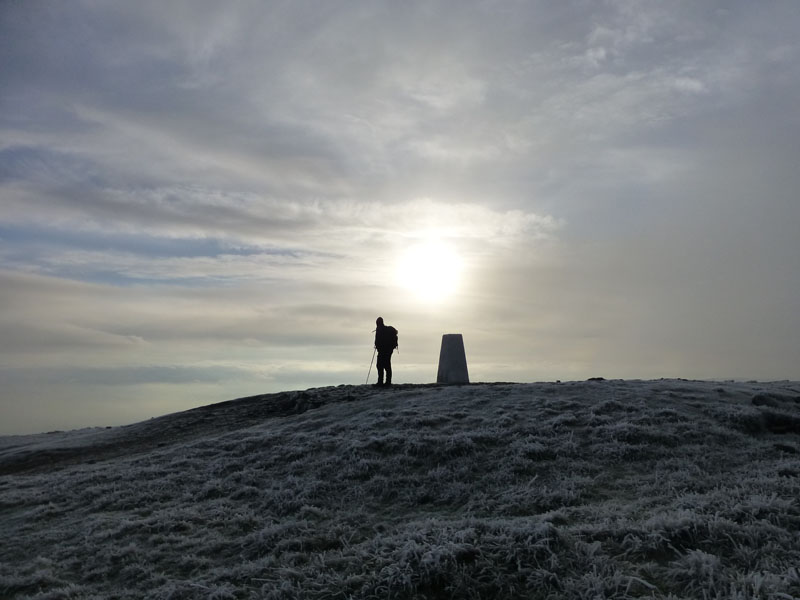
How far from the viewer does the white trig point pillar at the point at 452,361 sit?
27428 millimetres

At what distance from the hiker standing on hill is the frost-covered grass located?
229 inches

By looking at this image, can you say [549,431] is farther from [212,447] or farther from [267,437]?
[212,447]

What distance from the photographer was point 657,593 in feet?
19.9

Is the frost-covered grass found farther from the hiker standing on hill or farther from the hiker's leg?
the hiker's leg

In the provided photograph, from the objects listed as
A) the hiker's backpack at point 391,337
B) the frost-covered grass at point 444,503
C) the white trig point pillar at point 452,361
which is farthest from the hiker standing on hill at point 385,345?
the frost-covered grass at point 444,503

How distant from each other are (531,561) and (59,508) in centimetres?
1265

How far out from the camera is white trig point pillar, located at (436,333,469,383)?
27.4 meters

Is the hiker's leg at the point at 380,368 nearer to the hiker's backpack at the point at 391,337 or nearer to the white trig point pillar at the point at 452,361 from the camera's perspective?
the hiker's backpack at the point at 391,337

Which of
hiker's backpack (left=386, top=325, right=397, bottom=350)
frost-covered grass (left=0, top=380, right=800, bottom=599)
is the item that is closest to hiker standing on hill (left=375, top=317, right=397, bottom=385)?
hiker's backpack (left=386, top=325, right=397, bottom=350)

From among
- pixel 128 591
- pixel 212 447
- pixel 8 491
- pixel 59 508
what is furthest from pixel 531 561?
pixel 8 491

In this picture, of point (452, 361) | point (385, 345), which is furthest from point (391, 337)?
point (452, 361)

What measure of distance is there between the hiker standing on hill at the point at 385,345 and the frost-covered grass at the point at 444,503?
19.1 ft

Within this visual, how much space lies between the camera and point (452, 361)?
90.5ft

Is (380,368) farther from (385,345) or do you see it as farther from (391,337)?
(391,337)
